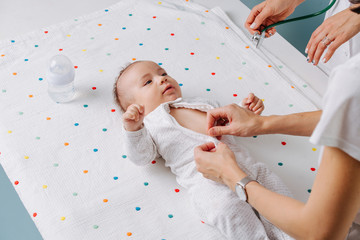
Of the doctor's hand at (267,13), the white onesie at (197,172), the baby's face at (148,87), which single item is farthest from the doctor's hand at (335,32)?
the baby's face at (148,87)

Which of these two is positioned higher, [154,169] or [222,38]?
[222,38]

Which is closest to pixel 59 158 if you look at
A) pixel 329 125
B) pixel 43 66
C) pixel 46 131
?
pixel 46 131

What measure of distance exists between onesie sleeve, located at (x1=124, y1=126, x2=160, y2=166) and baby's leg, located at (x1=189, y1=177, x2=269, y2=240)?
0.20 meters

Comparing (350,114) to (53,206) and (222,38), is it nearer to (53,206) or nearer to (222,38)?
(53,206)

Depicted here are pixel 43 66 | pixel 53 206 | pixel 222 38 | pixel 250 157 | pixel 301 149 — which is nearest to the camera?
pixel 53 206

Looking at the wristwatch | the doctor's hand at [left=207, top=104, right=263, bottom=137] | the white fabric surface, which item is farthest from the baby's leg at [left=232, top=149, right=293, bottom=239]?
the white fabric surface

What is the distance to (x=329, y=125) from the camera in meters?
0.79

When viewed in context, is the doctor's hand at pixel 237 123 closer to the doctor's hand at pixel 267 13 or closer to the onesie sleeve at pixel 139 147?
the onesie sleeve at pixel 139 147

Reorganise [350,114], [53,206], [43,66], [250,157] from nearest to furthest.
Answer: [350,114] < [53,206] < [250,157] < [43,66]

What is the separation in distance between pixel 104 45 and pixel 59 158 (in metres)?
0.55

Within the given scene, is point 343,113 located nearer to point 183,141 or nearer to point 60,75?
point 183,141

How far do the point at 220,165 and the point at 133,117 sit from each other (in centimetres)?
32

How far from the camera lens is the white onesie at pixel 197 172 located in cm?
125

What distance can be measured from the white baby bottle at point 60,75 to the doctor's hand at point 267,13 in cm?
62
